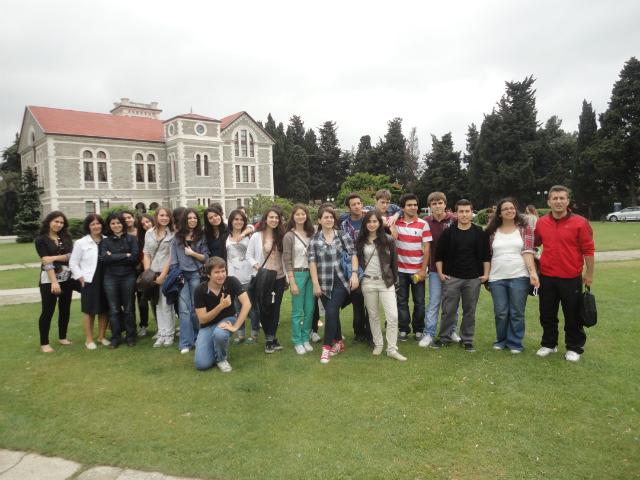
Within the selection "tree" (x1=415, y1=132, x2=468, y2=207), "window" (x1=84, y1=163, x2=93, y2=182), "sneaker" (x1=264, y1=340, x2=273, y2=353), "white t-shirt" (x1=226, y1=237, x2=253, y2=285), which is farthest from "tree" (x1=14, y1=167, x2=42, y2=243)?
"tree" (x1=415, y1=132, x2=468, y2=207)

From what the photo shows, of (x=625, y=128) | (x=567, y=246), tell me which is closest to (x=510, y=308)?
(x=567, y=246)

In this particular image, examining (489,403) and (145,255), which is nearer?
(489,403)

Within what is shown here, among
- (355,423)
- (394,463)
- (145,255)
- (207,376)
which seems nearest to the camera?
(394,463)

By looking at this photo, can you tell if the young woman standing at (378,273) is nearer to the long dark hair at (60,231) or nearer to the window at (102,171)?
the long dark hair at (60,231)

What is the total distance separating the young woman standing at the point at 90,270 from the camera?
5629mm

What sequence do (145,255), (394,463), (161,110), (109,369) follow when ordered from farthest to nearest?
(161,110)
(145,255)
(109,369)
(394,463)

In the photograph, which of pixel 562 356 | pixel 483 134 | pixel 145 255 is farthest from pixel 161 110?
pixel 562 356

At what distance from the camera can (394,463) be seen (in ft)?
9.75

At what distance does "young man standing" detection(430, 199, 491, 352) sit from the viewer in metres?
5.17

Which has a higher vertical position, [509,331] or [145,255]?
[145,255]

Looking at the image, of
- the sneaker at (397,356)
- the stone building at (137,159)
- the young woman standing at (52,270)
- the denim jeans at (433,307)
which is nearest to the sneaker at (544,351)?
the denim jeans at (433,307)

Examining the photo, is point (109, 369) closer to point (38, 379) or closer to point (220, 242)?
point (38, 379)

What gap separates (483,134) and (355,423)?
1793 inches

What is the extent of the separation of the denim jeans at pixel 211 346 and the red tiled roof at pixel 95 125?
119 feet
